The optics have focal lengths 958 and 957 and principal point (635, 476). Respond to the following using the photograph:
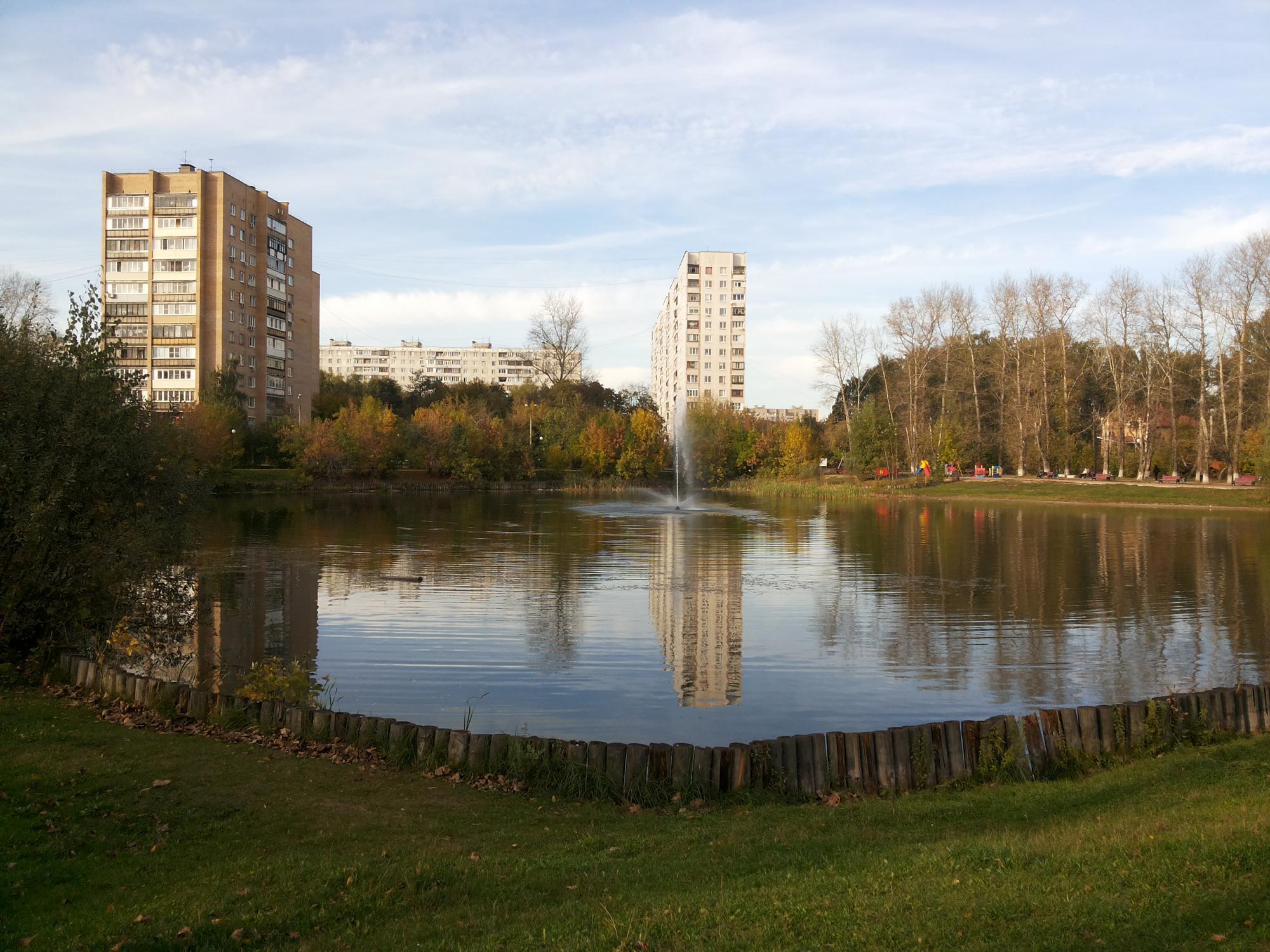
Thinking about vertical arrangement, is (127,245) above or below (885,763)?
above

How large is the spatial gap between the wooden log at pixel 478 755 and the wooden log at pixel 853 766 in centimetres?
340

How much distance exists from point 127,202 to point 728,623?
90.6 meters

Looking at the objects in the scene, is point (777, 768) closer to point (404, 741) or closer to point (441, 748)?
point (441, 748)

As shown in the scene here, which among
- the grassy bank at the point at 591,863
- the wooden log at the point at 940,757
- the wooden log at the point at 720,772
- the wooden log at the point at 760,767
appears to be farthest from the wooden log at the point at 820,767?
the wooden log at the point at 940,757

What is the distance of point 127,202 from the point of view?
294 feet

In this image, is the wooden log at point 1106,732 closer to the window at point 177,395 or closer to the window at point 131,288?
the window at point 177,395

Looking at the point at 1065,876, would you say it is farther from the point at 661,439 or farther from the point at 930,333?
the point at 661,439

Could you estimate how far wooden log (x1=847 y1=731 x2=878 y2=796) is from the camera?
29.5 feet

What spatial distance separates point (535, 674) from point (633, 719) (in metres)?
2.78

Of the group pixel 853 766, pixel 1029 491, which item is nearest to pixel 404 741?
pixel 853 766

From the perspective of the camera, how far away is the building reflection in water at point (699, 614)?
1422 centimetres

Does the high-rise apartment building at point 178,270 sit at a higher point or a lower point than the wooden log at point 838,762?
higher

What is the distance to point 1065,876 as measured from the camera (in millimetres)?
5961

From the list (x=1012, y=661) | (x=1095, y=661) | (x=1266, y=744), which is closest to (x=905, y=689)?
(x=1012, y=661)
